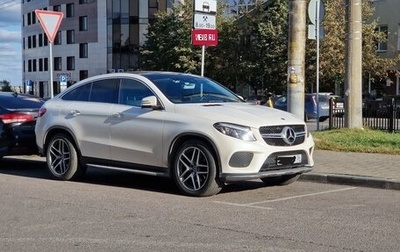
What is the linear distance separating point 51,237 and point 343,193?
450 centimetres

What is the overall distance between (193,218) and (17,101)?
6501mm

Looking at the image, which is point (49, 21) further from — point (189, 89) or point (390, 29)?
point (390, 29)

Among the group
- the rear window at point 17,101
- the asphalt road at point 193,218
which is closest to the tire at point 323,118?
the rear window at point 17,101

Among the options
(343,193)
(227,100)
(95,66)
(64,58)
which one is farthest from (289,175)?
(64,58)

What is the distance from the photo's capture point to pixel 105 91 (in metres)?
9.72

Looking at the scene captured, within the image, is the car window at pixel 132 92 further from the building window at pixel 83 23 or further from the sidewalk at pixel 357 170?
the building window at pixel 83 23

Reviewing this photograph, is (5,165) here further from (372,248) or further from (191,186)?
(372,248)

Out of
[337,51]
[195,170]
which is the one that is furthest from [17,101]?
[337,51]

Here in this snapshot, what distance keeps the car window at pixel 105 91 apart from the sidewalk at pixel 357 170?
11.2ft

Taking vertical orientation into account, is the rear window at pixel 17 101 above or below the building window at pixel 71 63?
below

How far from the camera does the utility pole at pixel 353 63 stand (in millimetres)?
14539

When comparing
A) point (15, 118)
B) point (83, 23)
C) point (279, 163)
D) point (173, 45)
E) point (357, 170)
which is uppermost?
point (83, 23)

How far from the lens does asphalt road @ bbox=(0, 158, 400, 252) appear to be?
5941 millimetres

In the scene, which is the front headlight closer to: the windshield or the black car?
the windshield
